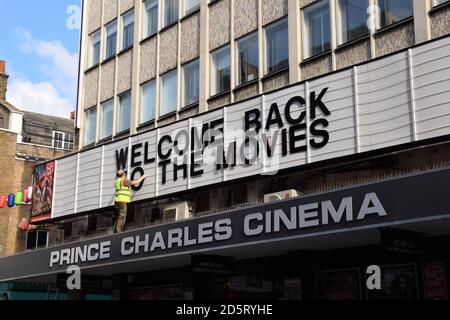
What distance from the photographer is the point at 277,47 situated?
56.2ft

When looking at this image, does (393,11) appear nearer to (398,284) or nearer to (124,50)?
(398,284)

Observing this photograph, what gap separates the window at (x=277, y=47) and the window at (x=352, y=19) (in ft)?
5.71

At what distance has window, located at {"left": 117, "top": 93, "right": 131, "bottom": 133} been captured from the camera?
21.9 metres

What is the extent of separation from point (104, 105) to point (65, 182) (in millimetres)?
3273

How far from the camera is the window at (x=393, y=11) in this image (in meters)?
14.1

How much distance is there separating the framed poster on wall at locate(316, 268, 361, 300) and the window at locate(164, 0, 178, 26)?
10008mm

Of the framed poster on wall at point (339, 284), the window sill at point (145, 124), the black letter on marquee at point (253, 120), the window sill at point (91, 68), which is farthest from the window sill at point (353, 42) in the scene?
the window sill at point (91, 68)

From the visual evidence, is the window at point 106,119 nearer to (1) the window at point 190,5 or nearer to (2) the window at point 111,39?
(2) the window at point 111,39

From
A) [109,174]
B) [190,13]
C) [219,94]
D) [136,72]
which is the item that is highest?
[190,13]

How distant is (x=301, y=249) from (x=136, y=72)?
983 centimetres

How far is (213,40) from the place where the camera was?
19.0m

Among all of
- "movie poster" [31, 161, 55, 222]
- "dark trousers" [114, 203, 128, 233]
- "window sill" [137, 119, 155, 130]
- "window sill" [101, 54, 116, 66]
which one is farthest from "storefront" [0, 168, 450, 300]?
"window sill" [101, 54, 116, 66]

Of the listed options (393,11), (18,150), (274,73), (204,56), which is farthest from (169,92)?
→ (18,150)

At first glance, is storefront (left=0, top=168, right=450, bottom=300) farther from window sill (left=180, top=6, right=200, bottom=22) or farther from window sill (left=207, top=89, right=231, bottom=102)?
window sill (left=180, top=6, right=200, bottom=22)
